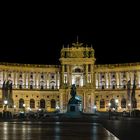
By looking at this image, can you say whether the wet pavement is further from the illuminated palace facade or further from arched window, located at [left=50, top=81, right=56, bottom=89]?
arched window, located at [left=50, top=81, right=56, bottom=89]

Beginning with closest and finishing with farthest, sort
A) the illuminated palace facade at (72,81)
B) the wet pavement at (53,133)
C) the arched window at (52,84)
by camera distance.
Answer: the wet pavement at (53,133) → the illuminated palace facade at (72,81) → the arched window at (52,84)

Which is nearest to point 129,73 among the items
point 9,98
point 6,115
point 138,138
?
point 9,98

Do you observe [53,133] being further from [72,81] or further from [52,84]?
[52,84]

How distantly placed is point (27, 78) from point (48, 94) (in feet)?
28.0

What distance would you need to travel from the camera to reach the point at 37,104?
505 ft

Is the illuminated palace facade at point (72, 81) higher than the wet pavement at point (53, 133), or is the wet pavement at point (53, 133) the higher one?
the illuminated palace facade at point (72, 81)

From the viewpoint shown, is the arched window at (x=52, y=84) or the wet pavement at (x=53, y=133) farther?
the arched window at (x=52, y=84)

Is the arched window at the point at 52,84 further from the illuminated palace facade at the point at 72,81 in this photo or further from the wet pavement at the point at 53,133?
the wet pavement at the point at 53,133

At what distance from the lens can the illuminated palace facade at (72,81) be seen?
151000 millimetres

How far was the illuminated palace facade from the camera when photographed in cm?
15100

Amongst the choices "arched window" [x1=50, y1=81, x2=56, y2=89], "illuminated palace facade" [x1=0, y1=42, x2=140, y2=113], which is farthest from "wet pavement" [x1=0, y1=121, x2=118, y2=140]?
"arched window" [x1=50, y1=81, x2=56, y2=89]

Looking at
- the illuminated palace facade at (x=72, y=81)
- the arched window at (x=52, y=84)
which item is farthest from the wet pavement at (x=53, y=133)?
the arched window at (x=52, y=84)

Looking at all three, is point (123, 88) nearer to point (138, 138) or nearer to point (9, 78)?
point (9, 78)

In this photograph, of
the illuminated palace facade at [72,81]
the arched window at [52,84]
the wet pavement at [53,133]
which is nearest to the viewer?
the wet pavement at [53,133]
